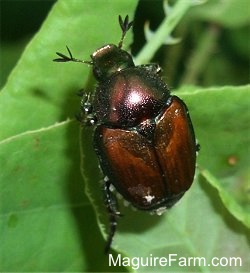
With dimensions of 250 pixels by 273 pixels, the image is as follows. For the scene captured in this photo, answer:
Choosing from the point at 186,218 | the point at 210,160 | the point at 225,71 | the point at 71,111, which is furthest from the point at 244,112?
the point at 225,71

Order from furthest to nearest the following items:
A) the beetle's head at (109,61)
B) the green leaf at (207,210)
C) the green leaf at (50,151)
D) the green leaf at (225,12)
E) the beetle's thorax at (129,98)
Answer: the green leaf at (225,12)
the beetle's thorax at (129,98)
the beetle's head at (109,61)
the green leaf at (207,210)
the green leaf at (50,151)

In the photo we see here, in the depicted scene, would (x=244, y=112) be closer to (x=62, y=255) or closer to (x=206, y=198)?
(x=206, y=198)

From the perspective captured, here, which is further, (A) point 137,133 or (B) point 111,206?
(A) point 137,133

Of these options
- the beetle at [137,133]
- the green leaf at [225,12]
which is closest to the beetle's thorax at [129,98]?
the beetle at [137,133]

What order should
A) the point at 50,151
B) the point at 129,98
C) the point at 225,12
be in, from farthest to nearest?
the point at 225,12
the point at 129,98
the point at 50,151

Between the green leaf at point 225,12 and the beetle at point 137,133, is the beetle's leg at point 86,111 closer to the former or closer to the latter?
the beetle at point 137,133

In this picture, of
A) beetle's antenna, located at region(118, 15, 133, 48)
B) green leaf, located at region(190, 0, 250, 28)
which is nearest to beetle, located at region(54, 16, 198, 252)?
beetle's antenna, located at region(118, 15, 133, 48)

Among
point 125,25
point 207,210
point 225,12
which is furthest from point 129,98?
point 225,12

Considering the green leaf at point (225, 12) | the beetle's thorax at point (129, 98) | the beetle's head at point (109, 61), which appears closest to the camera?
the beetle's head at point (109, 61)

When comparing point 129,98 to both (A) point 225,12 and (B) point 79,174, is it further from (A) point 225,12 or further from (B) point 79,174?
(A) point 225,12
